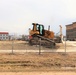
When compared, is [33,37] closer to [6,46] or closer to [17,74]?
[6,46]

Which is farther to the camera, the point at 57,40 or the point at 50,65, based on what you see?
the point at 57,40

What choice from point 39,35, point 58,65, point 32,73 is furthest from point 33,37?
point 32,73

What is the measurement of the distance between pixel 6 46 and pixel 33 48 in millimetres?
4476

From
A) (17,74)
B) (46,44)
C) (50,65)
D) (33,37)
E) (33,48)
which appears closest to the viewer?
(17,74)

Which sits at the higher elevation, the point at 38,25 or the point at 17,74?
the point at 38,25

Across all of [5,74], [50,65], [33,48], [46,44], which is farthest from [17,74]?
[46,44]

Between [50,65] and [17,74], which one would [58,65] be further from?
[17,74]

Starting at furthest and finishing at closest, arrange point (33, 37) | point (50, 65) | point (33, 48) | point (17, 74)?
1. point (33, 37)
2. point (33, 48)
3. point (50, 65)
4. point (17, 74)

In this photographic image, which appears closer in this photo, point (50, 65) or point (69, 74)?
point (69, 74)

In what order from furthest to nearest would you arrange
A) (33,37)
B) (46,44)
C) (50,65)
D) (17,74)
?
(33,37), (46,44), (50,65), (17,74)

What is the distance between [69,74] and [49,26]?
31.5 m

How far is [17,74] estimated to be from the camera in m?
18.2

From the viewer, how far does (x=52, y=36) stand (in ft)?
160

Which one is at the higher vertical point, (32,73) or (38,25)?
(38,25)
